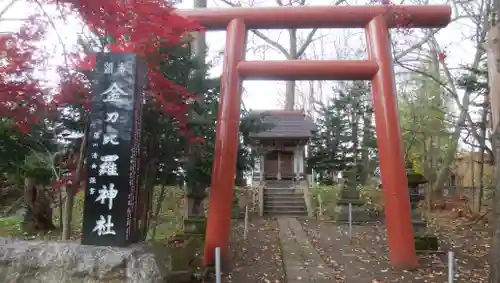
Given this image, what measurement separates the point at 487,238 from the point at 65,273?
10102 millimetres

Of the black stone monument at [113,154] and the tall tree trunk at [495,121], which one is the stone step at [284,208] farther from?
the black stone monument at [113,154]

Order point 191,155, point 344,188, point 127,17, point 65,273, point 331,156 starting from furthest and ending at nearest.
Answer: point 331,156 → point 344,188 → point 191,155 → point 127,17 → point 65,273

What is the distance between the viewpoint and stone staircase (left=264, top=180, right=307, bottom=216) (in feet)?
52.6

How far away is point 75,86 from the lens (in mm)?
5055

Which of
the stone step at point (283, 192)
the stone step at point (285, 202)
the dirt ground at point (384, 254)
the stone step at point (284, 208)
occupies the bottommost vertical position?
the dirt ground at point (384, 254)

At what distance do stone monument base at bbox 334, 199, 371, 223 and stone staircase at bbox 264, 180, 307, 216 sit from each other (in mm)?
2516

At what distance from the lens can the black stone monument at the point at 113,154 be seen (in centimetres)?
386

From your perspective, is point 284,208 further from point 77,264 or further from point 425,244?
point 77,264

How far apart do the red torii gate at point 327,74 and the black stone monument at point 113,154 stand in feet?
8.32

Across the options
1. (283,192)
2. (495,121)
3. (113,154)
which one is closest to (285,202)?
(283,192)

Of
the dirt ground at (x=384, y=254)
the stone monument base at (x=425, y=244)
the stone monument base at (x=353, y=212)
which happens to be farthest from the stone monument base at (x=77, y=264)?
the stone monument base at (x=353, y=212)

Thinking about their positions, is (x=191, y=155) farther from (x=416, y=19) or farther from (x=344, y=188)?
(x=344, y=188)

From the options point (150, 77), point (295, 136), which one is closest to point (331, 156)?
point (295, 136)

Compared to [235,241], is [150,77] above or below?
above
